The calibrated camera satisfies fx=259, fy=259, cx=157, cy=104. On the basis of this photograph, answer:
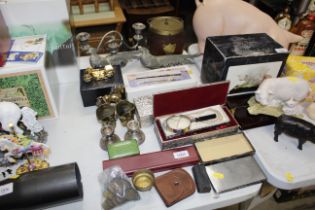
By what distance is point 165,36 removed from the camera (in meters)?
0.89

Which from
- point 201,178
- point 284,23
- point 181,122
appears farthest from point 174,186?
point 284,23

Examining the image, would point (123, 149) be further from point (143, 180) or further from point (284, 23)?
point (284, 23)

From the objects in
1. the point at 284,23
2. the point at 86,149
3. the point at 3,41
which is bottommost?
the point at 86,149

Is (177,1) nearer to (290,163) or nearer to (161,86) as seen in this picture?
(161,86)

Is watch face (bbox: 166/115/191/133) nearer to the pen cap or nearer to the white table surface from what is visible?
the white table surface

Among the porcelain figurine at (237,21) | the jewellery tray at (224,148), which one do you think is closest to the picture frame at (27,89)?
the jewellery tray at (224,148)

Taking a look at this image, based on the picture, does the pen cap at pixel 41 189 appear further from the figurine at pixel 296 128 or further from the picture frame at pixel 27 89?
the figurine at pixel 296 128

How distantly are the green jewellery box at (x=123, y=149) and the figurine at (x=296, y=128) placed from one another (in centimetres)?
38

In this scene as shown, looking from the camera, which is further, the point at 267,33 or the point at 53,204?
the point at 267,33

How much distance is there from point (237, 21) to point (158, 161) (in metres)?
0.55

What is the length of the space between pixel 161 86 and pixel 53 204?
434 millimetres

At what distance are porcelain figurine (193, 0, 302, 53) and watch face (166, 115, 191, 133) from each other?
379mm

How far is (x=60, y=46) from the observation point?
81cm

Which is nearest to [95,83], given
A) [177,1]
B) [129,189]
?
[129,189]
